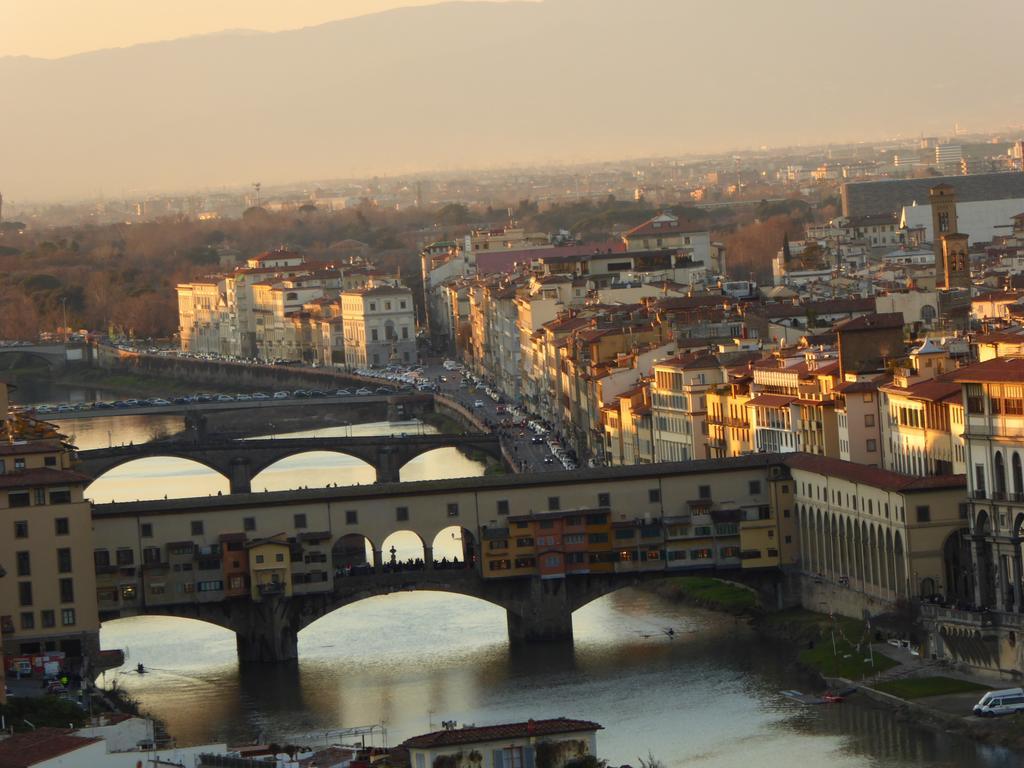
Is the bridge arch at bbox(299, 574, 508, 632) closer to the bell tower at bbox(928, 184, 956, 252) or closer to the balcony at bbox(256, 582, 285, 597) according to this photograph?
the balcony at bbox(256, 582, 285, 597)

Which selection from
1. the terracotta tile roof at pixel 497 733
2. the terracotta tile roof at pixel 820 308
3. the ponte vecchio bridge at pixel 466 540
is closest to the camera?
the terracotta tile roof at pixel 497 733

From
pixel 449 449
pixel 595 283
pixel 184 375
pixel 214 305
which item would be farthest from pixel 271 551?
pixel 214 305

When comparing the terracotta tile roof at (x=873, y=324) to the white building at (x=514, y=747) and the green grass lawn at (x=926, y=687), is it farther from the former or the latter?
the white building at (x=514, y=747)

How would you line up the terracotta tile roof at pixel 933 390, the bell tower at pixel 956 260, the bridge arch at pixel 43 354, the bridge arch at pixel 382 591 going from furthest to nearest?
the bridge arch at pixel 43 354 < the bell tower at pixel 956 260 < the bridge arch at pixel 382 591 < the terracotta tile roof at pixel 933 390

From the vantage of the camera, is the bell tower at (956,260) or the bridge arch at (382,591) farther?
the bell tower at (956,260)

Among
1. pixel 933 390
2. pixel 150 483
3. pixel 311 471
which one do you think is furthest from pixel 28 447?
pixel 311 471

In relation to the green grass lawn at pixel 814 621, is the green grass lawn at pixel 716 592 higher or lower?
higher

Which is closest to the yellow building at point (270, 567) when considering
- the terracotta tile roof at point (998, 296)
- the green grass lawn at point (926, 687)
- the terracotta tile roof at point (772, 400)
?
the terracotta tile roof at point (772, 400)

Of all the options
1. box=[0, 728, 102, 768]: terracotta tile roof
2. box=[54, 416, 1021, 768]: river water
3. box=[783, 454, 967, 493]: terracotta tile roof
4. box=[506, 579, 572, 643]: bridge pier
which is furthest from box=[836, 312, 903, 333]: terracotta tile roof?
box=[0, 728, 102, 768]: terracotta tile roof

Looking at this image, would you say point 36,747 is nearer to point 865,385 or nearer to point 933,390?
point 933,390
